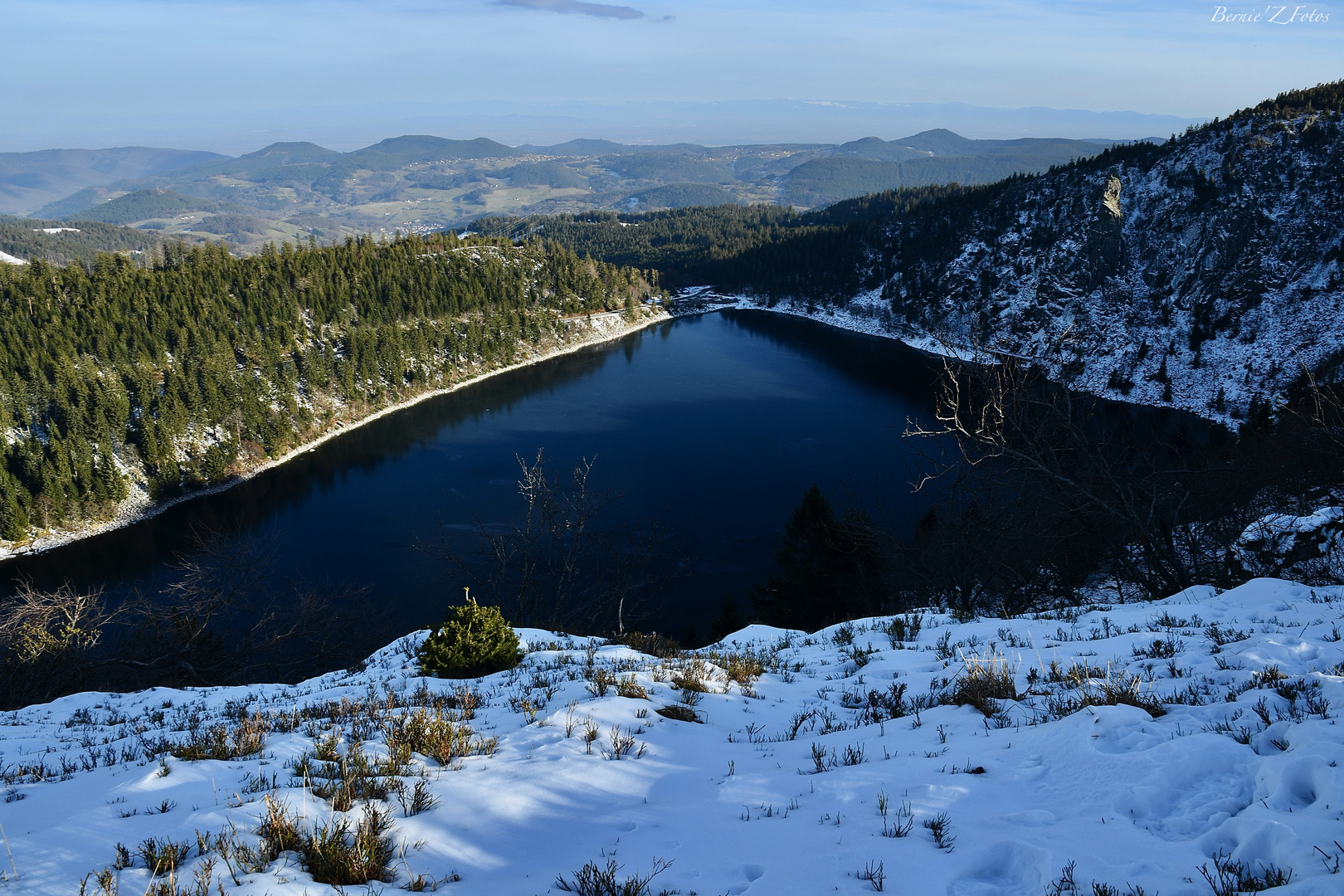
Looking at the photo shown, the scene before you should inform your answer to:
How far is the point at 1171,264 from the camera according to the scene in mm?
79875

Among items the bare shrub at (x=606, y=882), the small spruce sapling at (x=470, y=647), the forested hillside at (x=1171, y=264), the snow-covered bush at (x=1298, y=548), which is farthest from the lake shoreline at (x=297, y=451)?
the snow-covered bush at (x=1298, y=548)

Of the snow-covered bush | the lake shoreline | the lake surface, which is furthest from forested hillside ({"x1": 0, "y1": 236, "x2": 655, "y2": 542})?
the snow-covered bush

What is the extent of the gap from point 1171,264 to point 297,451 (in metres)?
104

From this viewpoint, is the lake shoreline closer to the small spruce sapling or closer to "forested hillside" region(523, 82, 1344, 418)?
"forested hillside" region(523, 82, 1344, 418)

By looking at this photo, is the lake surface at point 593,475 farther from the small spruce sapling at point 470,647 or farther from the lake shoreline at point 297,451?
→ the small spruce sapling at point 470,647

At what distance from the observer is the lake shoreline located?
4366 cm

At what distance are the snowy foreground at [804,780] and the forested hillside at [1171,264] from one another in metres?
44.8

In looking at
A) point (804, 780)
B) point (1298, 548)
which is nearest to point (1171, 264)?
point (1298, 548)

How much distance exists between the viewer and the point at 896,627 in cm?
1145

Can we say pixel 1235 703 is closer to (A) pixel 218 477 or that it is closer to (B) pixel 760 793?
(B) pixel 760 793

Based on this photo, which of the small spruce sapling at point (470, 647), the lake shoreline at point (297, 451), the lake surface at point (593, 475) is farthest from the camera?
the lake shoreline at point (297, 451)

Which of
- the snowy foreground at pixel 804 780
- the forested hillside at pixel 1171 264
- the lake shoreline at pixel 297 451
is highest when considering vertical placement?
the forested hillside at pixel 1171 264

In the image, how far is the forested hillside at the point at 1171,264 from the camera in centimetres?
6638

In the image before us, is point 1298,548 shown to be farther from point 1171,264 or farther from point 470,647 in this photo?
point 1171,264
